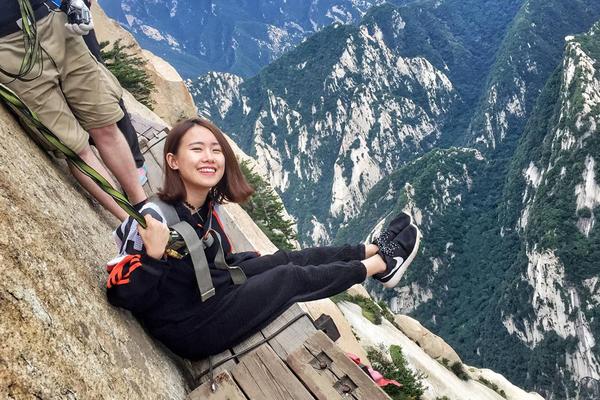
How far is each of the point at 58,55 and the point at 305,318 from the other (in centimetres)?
327

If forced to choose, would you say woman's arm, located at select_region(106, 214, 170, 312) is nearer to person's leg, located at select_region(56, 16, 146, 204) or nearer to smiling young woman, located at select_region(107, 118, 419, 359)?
smiling young woman, located at select_region(107, 118, 419, 359)

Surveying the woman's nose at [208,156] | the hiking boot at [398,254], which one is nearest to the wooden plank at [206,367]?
the woman's nose at [208,156]

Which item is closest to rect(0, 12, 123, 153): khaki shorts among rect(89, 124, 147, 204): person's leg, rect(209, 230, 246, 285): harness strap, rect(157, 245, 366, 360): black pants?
rect(89, 124, 147, 204): person's leg

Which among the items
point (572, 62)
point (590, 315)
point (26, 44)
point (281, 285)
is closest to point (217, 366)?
point (281, 285)

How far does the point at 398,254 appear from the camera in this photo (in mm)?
5730

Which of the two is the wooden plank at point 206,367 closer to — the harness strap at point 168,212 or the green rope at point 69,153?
the harness strap at point 168,212

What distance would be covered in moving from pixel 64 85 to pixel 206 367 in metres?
2.93

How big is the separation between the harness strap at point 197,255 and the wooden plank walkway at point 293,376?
664 millimetres

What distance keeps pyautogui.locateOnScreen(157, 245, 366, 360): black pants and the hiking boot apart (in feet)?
2.01

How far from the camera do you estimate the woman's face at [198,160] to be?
14.9ft

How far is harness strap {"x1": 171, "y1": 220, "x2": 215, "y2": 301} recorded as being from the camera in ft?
13.1

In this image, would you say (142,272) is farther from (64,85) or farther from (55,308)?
(64,85)

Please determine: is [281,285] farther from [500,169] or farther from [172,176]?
[500,169]

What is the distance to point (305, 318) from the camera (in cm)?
466
